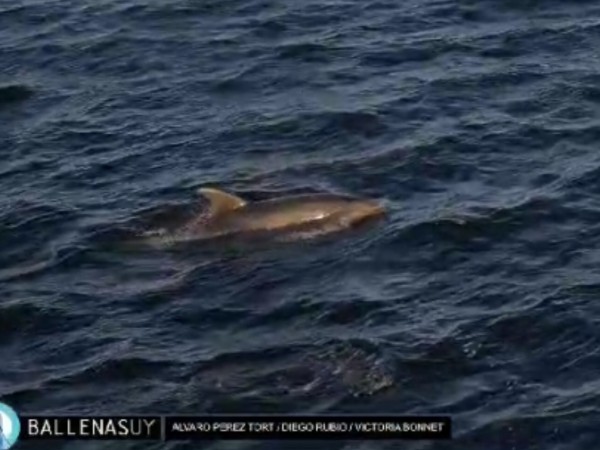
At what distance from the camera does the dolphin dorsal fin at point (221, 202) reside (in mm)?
23562

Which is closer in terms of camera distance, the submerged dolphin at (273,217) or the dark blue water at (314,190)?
the dark blue water at (314,190)

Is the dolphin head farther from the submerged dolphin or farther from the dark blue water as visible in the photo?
the dark blue water

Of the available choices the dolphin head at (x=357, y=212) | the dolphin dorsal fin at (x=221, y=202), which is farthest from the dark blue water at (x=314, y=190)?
the dolphin dorsal fin at (x=221, y=202)

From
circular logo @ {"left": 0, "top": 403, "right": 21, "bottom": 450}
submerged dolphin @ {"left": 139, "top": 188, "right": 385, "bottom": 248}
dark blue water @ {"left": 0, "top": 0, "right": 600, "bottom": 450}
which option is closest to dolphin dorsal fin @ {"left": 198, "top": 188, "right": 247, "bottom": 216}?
submerged dolphin @ {"left": 139, "top": 188, "right": 385, "bottom": 248}

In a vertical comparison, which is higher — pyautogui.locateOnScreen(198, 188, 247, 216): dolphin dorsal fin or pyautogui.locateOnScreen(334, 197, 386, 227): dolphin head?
pyautogui.locateOnScreen(198, 188, 247, 216): dolphin dorsal fin

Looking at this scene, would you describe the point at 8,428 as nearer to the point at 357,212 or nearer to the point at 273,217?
the point at 273,217

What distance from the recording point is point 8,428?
1838 centimetres

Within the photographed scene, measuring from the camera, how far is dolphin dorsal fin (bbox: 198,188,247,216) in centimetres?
2356

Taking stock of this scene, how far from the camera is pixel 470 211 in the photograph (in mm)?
23750

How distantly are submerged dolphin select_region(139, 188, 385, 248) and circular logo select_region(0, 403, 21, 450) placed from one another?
16.6 ft

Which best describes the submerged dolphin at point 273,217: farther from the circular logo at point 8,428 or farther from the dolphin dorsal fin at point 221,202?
the circular logo at point 8,428

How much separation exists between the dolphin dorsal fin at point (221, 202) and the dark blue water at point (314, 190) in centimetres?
89

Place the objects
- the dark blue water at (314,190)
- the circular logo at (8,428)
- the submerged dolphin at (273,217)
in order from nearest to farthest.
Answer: the circular logo at (8,428)
the dark blue water at (314,190)
the submerged dolphin at (273,217)

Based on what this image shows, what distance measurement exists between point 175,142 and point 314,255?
4845mm
